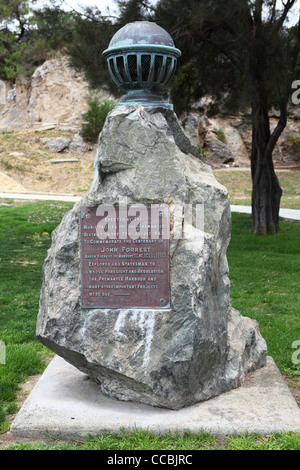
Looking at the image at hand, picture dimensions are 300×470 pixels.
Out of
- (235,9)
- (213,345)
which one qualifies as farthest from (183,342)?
(235,9)

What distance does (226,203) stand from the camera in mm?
3711

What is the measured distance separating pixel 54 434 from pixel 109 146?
1871mm

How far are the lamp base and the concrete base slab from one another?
2073 millimetres

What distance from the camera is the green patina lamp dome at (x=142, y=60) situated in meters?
3.76

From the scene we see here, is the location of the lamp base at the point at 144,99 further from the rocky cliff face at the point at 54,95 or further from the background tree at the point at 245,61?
the rocky cliff face at the point at 54,95

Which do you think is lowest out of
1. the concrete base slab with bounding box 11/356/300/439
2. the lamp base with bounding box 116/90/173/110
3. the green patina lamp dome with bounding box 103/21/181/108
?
the concrete base slab with bounding box 11/356/300/439

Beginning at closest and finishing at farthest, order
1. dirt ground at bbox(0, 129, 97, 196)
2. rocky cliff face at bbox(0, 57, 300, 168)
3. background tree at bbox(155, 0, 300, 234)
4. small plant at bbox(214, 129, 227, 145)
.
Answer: background tree at bbox(155, 0, 300, 234)
dirt ground at bbox(0, 129, 97, 196)
rocky cliff face at bbox(0, 57, 300, 168)
small plant at bbox(214, 129, 227, 145)

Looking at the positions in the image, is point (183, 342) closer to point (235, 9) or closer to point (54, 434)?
point (54, 434)

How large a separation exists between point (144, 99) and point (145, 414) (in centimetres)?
220

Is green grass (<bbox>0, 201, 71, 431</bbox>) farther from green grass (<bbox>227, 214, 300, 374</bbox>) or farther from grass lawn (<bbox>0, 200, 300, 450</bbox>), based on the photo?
green grass (<bbox>227, 214, 300, 374</bbox>)

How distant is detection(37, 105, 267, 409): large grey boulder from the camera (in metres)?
3.39

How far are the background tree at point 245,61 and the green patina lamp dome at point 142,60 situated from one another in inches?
242

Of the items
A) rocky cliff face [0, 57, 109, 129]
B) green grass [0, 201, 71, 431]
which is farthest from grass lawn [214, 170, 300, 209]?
rocky cliff face [0, 57, 109, 129]
